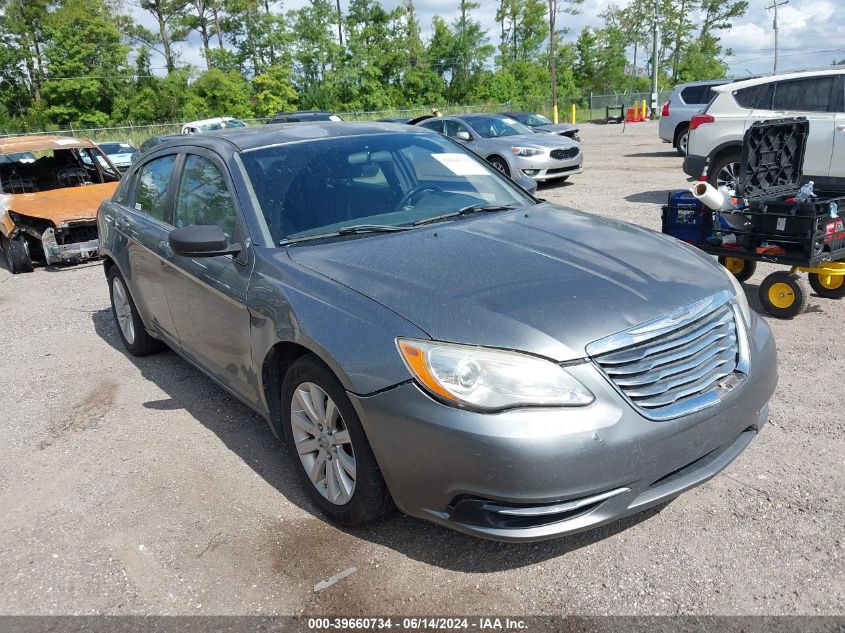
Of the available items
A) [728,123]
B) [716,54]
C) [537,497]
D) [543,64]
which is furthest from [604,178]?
[716,54]

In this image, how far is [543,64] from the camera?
69000 millimetres

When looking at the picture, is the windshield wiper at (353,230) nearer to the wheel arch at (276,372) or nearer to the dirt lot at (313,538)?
the wheel arch at (276,372)

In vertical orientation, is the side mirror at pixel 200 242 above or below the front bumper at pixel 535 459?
above

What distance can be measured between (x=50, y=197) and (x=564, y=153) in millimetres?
9453

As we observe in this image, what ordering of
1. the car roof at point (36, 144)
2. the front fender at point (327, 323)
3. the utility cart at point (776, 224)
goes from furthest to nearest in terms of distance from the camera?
the car roof at point (36, 144) → the utility cart at point (776, 224) → the front fender at point (327, 323)

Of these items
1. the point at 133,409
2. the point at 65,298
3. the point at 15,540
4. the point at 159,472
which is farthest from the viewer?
the point at 65,298

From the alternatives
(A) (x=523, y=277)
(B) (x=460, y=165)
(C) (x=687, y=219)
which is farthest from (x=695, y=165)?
(A) (x=523, y=277)

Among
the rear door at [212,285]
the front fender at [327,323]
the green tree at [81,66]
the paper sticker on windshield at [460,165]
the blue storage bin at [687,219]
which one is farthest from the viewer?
the green tree at [81,66]

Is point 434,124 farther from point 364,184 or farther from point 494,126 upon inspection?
point 364,184

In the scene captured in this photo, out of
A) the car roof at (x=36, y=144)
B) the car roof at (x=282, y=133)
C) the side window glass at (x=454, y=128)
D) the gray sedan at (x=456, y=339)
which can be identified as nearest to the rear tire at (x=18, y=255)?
the car roof at (x=36, y=144)

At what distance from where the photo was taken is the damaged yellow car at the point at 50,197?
9.42 metres

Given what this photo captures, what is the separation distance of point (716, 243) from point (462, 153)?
2.77 metres

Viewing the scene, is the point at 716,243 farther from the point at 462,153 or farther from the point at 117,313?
the point at 117,313

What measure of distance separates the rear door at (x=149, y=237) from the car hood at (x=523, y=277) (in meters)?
1.62
